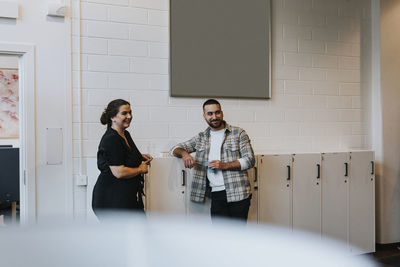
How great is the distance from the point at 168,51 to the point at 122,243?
3408 mm

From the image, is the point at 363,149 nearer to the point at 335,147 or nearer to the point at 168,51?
the point at 335,147

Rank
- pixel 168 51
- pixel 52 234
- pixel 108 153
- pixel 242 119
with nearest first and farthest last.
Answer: pixel 52 234, pixel 108 153, pixel 168 51, pixel 242 119

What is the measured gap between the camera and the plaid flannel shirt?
342cm

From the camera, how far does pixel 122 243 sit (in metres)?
0.81

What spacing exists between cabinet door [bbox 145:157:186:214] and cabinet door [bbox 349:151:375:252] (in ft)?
6.33

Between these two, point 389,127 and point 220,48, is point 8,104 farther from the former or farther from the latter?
point 389,127

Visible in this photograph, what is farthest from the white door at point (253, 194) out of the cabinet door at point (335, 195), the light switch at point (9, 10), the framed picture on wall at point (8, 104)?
the framed picture on wall at point (8, 104)

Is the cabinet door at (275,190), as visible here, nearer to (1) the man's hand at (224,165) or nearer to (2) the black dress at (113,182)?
(1) the man's hand at (224,165)

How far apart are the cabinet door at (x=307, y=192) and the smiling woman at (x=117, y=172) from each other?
186cm

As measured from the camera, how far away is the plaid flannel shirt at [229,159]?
3.42 meters

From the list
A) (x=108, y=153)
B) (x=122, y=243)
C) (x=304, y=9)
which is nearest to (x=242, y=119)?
(x=304, y=9)

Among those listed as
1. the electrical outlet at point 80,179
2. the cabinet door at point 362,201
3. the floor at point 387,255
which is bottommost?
the floor at point 387,255

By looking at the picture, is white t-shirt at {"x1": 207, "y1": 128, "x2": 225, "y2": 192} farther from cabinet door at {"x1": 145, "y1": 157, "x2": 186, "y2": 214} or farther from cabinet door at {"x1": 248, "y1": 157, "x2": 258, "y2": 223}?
cabinet door at {"x1": 248, "y1": 157, "x2": 258, "y2": 223}

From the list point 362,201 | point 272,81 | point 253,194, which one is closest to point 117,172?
point 253,194
